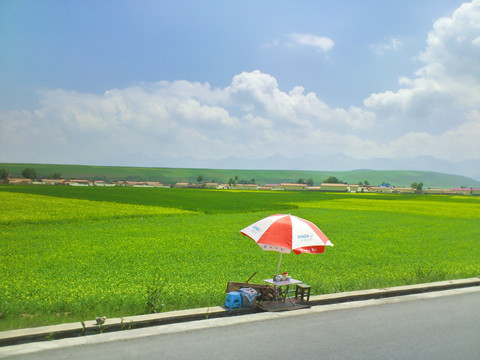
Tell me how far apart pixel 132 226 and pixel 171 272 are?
1447cm

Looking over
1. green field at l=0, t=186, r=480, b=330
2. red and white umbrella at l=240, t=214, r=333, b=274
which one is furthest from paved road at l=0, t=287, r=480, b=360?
green field at l=0, t=186, r=480, b=330

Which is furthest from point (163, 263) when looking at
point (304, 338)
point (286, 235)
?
point (304, 338)

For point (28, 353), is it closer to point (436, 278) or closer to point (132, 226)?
point (436, 278)

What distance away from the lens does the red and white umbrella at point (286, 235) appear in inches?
341

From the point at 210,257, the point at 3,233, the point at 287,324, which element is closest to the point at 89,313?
the point at 287,324

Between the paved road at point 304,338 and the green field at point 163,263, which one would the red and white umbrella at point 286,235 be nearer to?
the paved road at point 304,338

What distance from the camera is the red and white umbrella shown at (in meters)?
8.66

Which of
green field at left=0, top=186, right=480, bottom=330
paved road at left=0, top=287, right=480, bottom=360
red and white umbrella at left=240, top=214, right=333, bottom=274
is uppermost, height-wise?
red and white umbrella at left=240, top=214, right=333, bottom=274

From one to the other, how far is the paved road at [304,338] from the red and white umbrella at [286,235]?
4.64ft

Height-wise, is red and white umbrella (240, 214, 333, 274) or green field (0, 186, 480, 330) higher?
red and white umbrella (240, 214, 333, 274)

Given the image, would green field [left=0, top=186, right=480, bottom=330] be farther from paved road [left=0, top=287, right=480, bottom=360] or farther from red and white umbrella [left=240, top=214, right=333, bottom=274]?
→ red and white umbrella [left=240, top=214, right=333, bottom=274]

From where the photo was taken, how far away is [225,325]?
7.74 meters

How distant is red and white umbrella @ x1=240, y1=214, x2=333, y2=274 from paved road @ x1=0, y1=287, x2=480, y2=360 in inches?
55.7

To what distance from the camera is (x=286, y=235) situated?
28.8 feet
